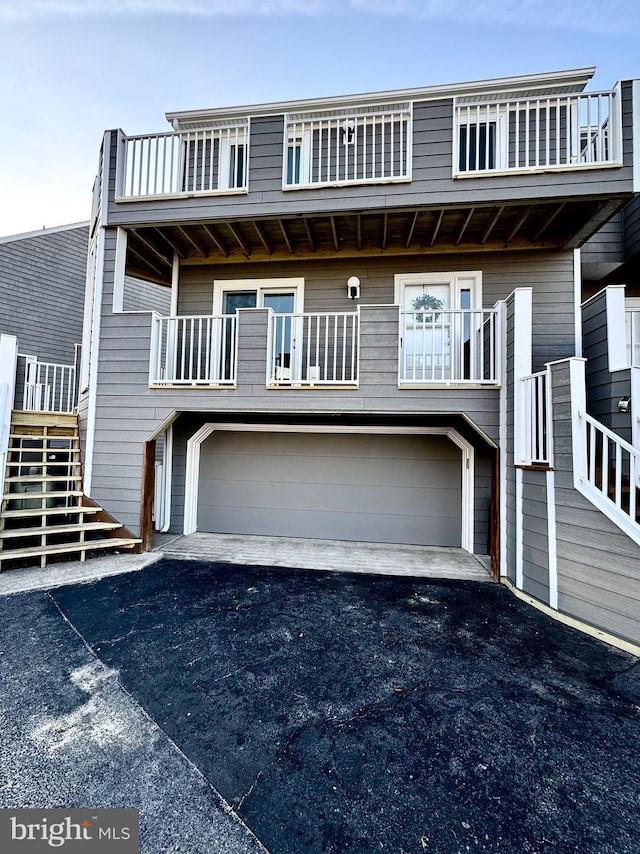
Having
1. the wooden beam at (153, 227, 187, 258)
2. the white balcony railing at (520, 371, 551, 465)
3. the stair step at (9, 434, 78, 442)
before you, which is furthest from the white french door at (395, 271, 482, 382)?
the stair step at (9, 434, 78, 442)

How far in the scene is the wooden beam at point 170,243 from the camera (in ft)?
17.6

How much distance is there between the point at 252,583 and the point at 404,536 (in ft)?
8.52

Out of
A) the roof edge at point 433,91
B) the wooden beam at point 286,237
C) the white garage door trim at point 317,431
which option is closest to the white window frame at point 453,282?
the wooden beam at point 286,237

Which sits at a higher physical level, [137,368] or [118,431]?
[137,368]

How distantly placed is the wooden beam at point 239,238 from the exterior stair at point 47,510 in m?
3.57

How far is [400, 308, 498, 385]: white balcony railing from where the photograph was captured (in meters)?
4.37

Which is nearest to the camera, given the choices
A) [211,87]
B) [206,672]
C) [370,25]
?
[206,672]

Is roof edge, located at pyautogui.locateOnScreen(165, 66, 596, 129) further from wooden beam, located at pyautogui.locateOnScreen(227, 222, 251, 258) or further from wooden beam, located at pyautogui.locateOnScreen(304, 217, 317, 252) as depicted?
wooden beam, located at pyautogui.locateOnScreen(227, 222, 251, 258)

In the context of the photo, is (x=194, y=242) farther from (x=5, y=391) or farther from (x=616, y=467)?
(x=616, y=467)

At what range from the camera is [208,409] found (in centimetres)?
480

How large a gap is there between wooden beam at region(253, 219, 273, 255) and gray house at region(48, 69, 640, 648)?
48 mm

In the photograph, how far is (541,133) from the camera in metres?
5.39

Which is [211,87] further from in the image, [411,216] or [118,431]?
[118,431]

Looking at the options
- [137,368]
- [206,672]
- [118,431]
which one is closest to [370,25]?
[137,368]
